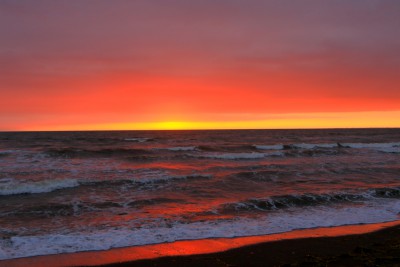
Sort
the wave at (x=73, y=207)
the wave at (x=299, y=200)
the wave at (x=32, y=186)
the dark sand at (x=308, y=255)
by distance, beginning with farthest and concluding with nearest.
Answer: the wave at (x=32, y=186) < the wave at (x=299, y=200) < the wave at (x=73, y=207) < the dark sand at (x=308, y=255)

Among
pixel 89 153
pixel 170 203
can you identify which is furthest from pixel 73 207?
pixel 89 153

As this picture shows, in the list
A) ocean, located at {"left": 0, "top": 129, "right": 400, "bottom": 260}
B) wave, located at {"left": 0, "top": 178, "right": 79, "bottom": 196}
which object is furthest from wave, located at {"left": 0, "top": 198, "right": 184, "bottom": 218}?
wave, located at {"left": 0, "top": 178, "right": 79, "bottom": 196}

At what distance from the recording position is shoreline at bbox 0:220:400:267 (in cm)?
762

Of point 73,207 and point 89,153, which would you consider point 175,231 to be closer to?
point 73,207

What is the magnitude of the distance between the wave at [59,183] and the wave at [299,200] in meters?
6.65

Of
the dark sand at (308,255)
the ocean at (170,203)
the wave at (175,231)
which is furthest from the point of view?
the ocean at (170,203)

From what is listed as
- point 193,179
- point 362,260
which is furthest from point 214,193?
point 362,260

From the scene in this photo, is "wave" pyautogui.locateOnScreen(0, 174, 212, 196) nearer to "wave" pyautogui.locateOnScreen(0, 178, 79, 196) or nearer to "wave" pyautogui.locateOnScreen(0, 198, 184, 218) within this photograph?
"wave" pyautogui.locateOnScreen(0, 178, 79, 196)

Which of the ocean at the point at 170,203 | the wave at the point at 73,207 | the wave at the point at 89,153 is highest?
the wave at the point at 89,153

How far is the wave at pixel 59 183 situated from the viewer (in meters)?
16.6

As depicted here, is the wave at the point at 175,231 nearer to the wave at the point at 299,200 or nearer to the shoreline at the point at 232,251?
the shoreline at the point at 232,251

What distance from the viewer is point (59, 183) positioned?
58.4 feet

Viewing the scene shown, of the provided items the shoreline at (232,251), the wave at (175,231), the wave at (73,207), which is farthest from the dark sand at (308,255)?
the wave at (73,207)

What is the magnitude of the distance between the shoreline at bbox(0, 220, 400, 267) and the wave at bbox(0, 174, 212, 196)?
983 centimetres
